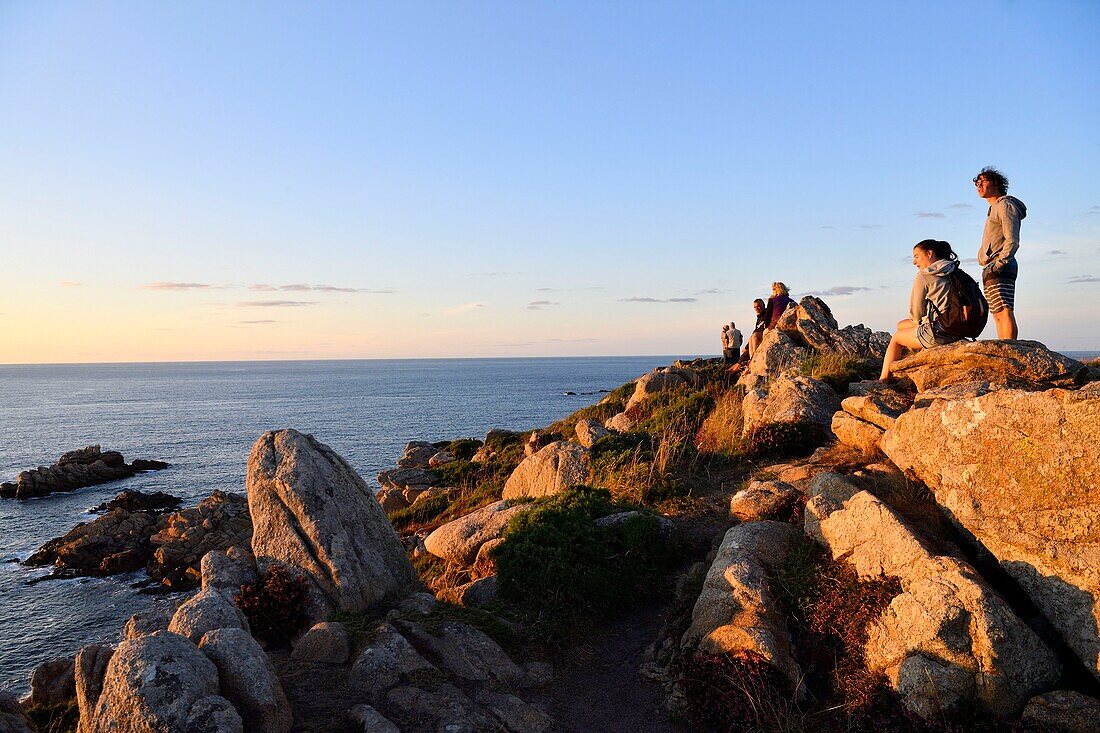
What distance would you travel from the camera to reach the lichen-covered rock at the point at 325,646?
28.7 feet

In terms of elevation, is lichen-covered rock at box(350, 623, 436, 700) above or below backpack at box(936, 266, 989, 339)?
below

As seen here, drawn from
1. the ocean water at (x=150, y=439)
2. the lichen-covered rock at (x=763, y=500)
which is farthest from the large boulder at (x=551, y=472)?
the ocean water at (x=150, y=439)

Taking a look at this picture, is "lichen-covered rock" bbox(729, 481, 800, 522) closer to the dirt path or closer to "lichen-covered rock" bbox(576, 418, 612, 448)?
the dirt path

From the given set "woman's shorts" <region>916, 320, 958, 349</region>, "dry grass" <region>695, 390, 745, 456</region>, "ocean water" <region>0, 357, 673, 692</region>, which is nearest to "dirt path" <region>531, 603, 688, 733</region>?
"dry grass" <region>695, 390, 745, 456</region>

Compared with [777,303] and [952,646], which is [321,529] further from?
[777,303]

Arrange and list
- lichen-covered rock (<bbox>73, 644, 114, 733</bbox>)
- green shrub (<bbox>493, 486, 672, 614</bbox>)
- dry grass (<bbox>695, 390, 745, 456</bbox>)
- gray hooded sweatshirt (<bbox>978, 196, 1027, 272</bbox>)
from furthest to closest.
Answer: dry grass (<bbox>695, 390, 745, 456</bbox>), gray hooded sweatshirt (<bbox>978, 196, 1027, 272</bbox>), green shrub (<bbox>493, 486, 672, 614</bbox>), lichen-covered rock (<bbox>73, 644, 114, 733</bbox>)

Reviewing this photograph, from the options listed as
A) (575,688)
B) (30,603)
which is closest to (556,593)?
(575,688)

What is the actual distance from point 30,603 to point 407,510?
14.5 m

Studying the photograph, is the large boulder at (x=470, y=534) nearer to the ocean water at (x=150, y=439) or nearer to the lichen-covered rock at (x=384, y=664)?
the lichen-covered rock at (x=384, y=664)

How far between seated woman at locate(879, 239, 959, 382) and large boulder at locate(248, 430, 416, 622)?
11.2m

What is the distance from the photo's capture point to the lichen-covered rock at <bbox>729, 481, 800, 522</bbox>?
37.3ft

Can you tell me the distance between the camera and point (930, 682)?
22.2ft

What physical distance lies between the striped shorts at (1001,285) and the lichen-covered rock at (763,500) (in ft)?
18.3

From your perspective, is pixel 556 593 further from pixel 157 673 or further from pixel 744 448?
pixel 744 448
